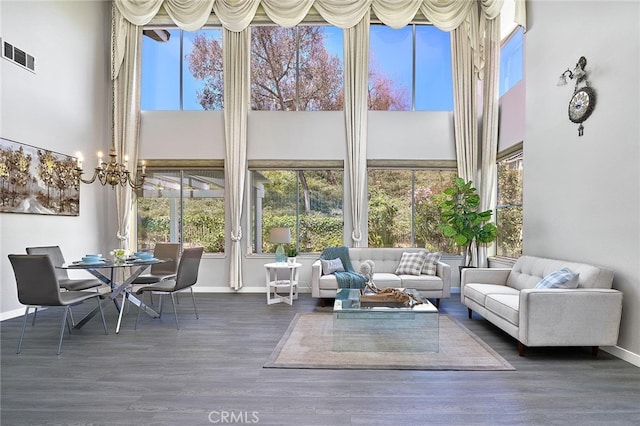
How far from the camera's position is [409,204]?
22.9 feet

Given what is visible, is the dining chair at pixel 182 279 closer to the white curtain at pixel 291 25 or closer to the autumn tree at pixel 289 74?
the white curtain at pixel 291 25

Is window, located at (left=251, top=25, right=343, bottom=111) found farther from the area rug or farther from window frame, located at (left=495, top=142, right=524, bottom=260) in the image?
the area rug

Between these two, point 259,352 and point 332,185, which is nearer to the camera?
point 259,352

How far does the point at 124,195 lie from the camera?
22.2ft

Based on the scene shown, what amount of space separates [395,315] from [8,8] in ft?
20.2

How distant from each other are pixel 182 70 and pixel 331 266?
4704 millimetres

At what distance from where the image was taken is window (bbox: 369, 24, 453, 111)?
6.98m

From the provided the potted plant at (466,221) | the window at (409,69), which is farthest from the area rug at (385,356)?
the window at (409,69)

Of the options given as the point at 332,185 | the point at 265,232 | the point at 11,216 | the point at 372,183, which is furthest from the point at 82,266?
the point at 372,183

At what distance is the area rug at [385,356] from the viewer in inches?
127

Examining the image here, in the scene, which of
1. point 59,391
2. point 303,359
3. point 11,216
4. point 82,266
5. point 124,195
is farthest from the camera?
point 124,195

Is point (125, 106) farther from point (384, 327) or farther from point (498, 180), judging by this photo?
point (498, 180)

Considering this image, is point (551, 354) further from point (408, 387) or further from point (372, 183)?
point (372, 183)

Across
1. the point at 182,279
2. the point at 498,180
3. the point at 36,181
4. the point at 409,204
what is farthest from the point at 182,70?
the point at 498,180
